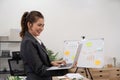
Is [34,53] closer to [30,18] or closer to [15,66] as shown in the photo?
[30,18]

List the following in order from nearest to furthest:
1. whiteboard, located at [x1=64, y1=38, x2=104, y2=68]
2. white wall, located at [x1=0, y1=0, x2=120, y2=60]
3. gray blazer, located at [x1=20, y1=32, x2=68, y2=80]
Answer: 1. gray blazer, located at [x1=20, y1=32, x2=68, y2=80]
2. whiteboard, located at [x1=64, y1=38, x2=104, y2=68]
3. white wall, located at [x1=0, y1=0, x2=120, y2=60]

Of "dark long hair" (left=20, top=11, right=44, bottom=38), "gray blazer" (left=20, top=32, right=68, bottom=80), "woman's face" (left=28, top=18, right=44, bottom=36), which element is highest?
"dark long hair" (left=20, top=11, right=44, bottom=38)

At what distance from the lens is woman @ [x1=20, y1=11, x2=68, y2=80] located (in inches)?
59.7

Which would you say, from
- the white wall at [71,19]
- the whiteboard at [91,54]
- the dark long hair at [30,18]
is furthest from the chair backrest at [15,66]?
the dark long hair at [30,18]

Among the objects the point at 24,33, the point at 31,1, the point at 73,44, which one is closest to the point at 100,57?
the point at 73,44

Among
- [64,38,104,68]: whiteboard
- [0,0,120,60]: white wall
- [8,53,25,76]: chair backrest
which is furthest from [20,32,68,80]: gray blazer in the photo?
[0,0,120,60]: white wall

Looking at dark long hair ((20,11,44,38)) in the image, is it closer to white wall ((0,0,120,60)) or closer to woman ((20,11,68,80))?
woman ((20,11,68,80))

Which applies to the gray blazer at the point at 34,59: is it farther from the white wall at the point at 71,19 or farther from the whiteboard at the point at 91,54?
the white wall at the point at 71,19

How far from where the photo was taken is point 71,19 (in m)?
5.52

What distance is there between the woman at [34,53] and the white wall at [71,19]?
3760 mm

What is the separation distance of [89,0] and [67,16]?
29.1 inches

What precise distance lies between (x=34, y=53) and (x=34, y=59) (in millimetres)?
43

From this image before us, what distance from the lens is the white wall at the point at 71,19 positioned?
5.25m

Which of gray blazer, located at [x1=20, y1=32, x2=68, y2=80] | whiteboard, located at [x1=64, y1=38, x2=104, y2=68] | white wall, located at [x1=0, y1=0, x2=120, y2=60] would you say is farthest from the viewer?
white wall, located at [x1=0, y1=0, x2=120, y2=60]
